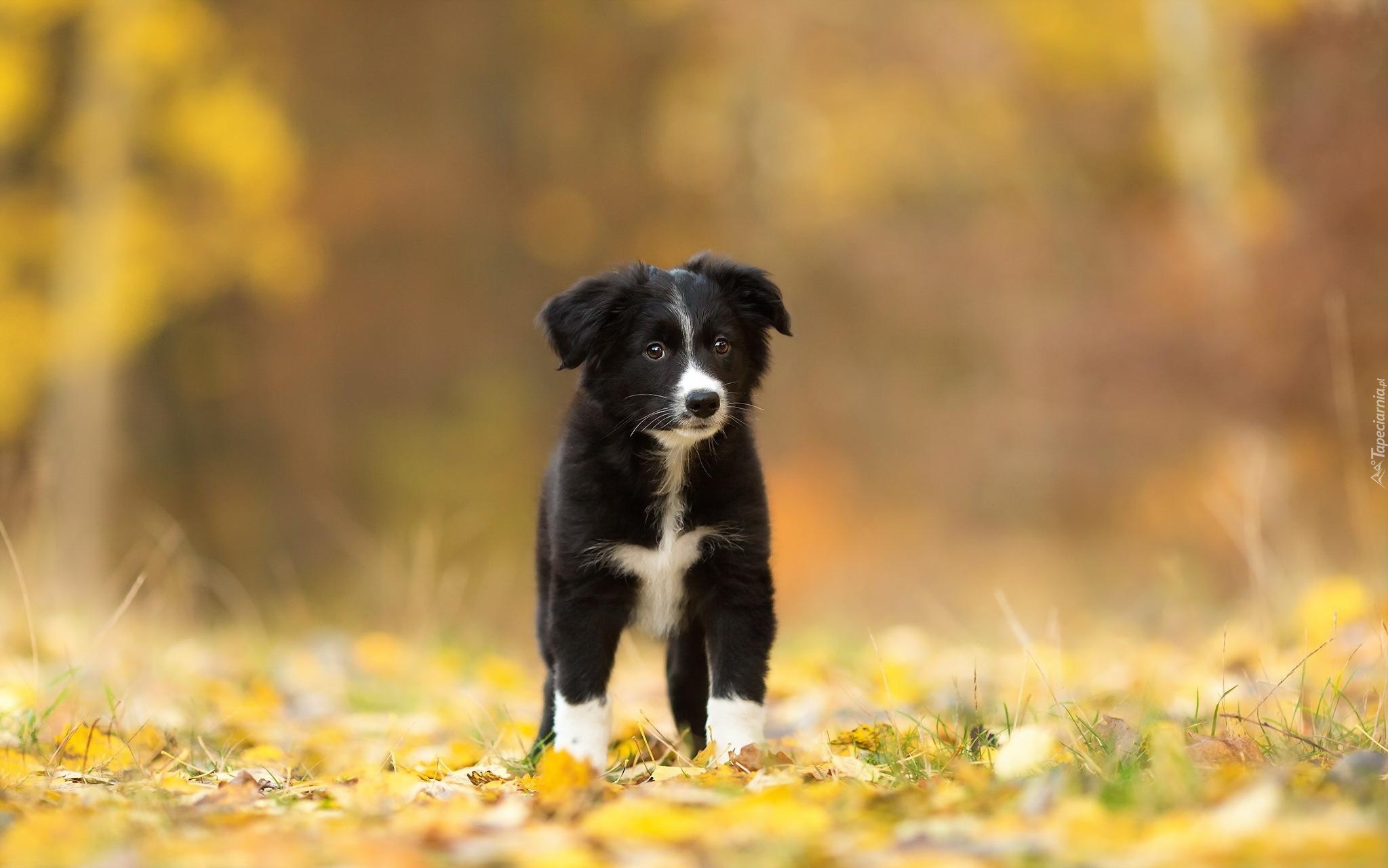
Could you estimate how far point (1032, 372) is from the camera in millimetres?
11461

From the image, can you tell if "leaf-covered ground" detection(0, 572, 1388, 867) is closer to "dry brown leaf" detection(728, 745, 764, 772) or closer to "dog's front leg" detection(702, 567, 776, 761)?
"dry brown leaf" detection(728, 745, 764, 772)

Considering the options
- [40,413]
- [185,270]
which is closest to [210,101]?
[185,270]

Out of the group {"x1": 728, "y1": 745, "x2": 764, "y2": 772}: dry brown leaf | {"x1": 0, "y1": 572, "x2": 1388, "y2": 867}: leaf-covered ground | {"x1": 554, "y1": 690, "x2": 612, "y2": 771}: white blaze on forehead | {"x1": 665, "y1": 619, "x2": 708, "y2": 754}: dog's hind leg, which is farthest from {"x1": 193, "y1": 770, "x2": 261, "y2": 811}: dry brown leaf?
{"x1": 665, "y1": 619, "x2": 708, "y2": 754}: dog's hind leg

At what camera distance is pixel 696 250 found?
1513cm

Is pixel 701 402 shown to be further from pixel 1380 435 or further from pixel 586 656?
pixel 1380 435

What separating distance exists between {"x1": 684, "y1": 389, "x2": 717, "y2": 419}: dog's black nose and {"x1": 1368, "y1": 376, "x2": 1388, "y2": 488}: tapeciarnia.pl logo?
2.85m

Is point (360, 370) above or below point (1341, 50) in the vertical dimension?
below

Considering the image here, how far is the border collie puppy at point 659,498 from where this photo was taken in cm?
362

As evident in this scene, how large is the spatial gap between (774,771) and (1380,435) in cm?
417

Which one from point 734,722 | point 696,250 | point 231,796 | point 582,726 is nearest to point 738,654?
point 734,722

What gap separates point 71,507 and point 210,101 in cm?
366

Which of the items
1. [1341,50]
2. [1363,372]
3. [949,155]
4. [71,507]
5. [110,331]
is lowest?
[71,507]

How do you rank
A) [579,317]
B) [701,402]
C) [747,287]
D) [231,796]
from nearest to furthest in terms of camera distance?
[231,796]
[701,402]
[579,317]
[747,287]

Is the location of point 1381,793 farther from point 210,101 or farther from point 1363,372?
point 210,101
